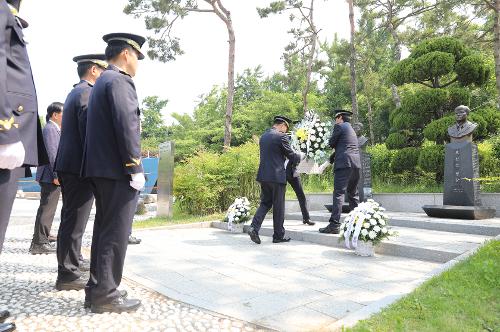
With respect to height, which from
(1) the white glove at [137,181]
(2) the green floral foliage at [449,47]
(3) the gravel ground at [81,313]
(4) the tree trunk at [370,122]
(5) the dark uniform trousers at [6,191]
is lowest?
(3) the gravel ground at [81,313]

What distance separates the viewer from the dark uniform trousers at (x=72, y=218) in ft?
12.3

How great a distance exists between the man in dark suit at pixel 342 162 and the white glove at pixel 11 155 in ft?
15.8

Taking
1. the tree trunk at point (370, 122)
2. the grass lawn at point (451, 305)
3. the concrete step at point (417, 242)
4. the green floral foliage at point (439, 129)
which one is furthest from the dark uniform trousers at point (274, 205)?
the tree trunk at point (370, 122)

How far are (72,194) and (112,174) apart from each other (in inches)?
39.3

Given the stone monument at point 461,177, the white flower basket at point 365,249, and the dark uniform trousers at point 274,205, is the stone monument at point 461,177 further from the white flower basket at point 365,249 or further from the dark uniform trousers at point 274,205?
the dark uniform trousers at point 274,205

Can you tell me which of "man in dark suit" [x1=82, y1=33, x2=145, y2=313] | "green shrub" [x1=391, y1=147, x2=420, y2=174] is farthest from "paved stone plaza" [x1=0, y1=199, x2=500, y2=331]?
"green shrub" [x1=391, y1=147, x2=420, y2=174]

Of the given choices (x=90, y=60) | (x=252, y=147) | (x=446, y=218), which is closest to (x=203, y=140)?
(x=252, y=147)

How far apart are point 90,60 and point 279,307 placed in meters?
3.15

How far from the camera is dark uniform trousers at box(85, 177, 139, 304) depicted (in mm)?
2992

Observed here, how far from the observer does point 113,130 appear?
10.3 feet

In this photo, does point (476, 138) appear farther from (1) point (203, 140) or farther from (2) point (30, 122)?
(1) point (203, 140)

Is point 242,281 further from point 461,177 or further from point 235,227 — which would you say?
point 461,177

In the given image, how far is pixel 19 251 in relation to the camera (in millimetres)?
5668

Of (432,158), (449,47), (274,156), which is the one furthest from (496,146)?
(274,156)
